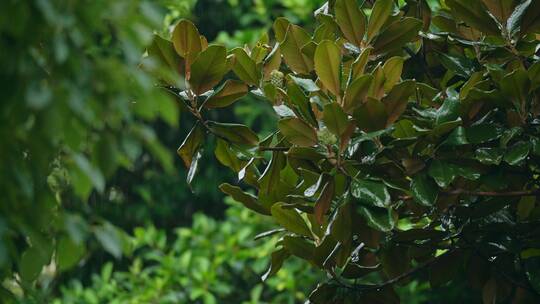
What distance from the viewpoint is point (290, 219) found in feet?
10.1

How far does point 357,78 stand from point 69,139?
1.23 meters

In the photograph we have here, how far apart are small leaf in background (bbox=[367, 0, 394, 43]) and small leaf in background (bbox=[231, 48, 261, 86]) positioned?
13.7 inches

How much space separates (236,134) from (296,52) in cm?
31

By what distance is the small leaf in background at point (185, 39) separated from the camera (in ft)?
9.45

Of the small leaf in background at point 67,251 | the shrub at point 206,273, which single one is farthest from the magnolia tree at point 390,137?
the shrub at point 206,273

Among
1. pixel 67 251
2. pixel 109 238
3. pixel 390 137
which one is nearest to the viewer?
pixel 109 238

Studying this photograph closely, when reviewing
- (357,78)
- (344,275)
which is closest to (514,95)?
(357,78)

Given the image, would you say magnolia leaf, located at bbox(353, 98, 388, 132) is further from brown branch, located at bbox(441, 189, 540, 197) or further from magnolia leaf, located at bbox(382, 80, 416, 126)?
brown branch, located at bbox(441, 189, 540, 197)

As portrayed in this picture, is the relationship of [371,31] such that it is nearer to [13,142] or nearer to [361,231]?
[361,231]

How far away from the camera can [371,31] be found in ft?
9.78

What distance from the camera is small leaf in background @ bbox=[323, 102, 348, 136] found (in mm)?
2582

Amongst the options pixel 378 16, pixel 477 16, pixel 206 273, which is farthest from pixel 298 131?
pixel 206 273

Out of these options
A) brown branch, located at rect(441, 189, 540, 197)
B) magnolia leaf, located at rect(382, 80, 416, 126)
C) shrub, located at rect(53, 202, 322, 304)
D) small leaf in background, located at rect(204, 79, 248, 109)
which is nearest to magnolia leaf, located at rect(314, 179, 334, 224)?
magnolia leaf, located at rect(382, 80, 416, 126)

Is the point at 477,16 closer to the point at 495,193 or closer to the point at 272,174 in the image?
the point at 495,193
